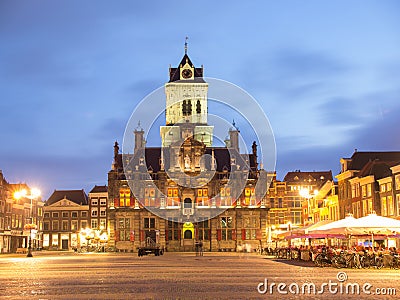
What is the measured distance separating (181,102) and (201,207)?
20.5 m

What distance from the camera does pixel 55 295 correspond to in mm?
14977

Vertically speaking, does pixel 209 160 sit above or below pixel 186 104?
below

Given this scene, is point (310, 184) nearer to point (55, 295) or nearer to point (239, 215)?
point (239, 215)

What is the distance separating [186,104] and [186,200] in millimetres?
18731

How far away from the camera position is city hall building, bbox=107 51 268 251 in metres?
83.9

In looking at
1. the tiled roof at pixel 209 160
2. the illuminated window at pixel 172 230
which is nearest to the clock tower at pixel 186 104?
the tiled roof at pixel 209 160

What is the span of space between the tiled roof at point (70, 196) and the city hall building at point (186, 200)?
64.6 feet

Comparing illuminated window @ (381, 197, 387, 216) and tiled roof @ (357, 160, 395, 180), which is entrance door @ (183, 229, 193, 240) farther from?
illuminated window @ (381, 197, 387, 216)

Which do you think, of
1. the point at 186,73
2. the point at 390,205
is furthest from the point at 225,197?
the point at 390,205

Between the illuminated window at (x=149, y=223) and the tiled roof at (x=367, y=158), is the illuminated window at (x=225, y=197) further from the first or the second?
the tiled roof at (x=367, y=158)

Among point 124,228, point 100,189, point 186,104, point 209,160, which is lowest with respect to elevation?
point 124,228

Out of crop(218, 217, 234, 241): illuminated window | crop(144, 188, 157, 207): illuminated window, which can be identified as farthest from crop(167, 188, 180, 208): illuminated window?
crop(218, 217, 234, 241): illuminated window

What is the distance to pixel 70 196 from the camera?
105875mm

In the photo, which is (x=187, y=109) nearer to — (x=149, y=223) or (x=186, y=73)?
(x=186, y=73)
